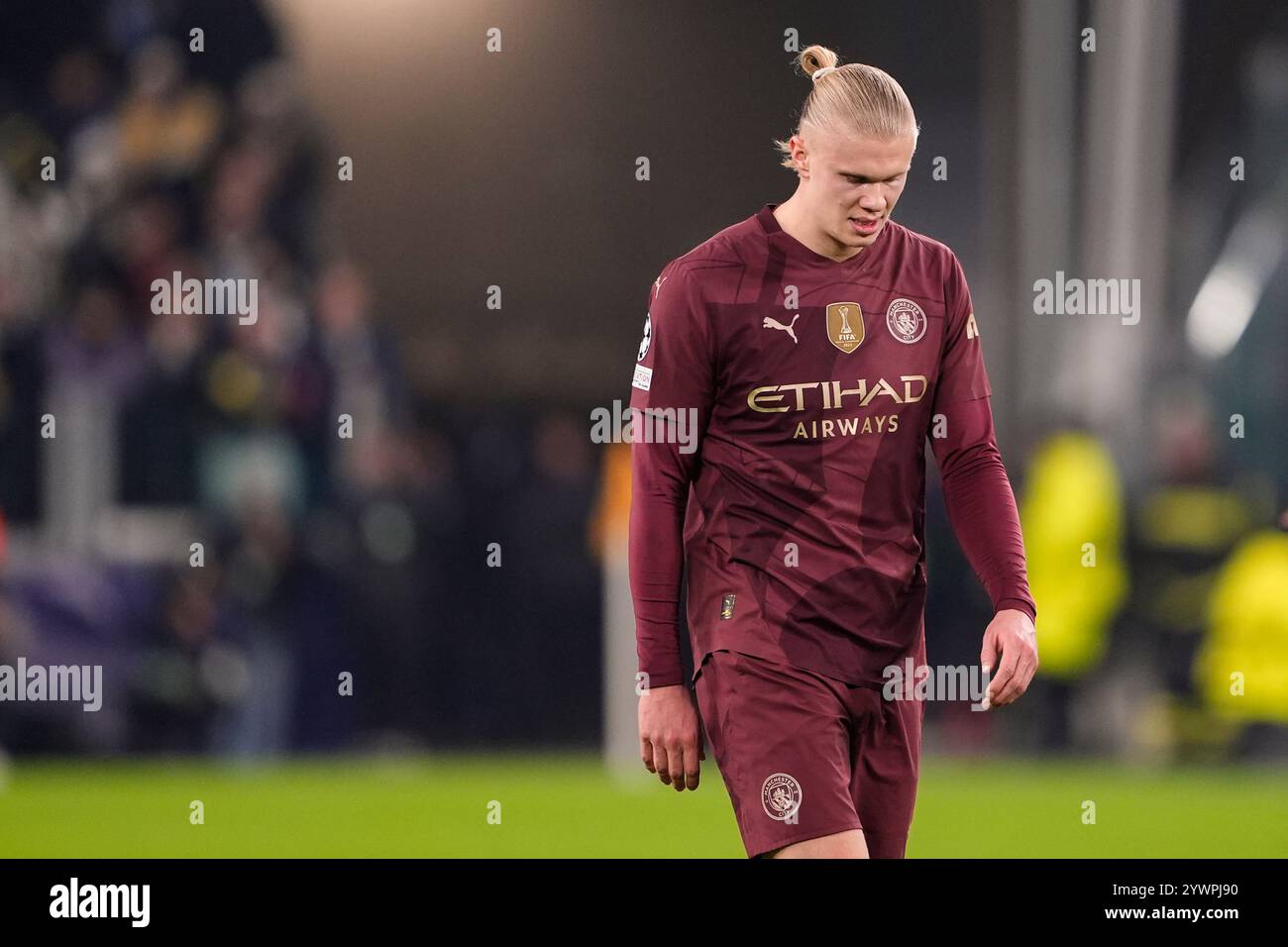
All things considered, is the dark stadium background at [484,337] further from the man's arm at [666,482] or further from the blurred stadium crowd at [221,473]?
the man's arm at [666,482]

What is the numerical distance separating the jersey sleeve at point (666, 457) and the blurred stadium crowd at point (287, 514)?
22.5 ft

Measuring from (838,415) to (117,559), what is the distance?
7814mm

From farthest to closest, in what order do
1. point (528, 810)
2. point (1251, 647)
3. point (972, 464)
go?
point (1251, 647), point (528, 810), point (972, 464)

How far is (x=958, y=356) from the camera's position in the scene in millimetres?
4086

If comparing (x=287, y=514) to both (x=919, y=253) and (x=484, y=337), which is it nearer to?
(x=484, y=337)

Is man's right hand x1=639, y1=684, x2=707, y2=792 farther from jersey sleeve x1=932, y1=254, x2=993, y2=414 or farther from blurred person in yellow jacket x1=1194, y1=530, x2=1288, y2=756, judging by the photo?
blurred person in yellow jacket x1=1194, y1=530, x2=1288, y2=756

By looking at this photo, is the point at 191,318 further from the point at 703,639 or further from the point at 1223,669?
the point at 703,639

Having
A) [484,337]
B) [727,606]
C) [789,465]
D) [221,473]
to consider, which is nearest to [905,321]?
[789,465]

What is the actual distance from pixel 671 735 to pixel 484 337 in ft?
28.1

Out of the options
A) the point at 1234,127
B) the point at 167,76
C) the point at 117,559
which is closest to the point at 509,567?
the point at 117,559

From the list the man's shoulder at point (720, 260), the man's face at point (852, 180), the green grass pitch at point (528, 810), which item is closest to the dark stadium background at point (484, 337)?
the green grass pitch at point (528, 810)

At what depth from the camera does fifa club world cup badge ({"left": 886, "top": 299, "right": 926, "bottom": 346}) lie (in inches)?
158

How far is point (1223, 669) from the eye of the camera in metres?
10.4

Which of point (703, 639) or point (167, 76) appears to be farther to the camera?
point (167, 76)
